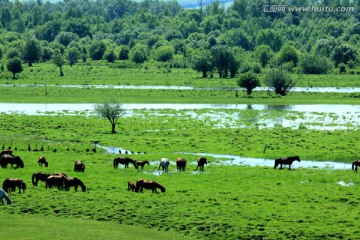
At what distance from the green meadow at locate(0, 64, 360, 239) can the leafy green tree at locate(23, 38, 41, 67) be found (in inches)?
4060

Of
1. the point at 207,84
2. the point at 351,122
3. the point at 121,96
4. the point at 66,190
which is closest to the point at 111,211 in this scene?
the point at 66,190

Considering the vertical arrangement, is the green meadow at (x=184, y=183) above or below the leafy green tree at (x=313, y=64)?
below

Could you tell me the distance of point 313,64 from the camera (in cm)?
16950

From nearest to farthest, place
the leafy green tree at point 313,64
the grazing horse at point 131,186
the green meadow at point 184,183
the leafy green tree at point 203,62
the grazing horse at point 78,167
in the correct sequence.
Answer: the green meadow at point 184,183 → the grazing horse at point 131,186 → the grazing horse at point 78,167 → the leafy green tree at point 203,62 → the leafy green tree at point 313,64

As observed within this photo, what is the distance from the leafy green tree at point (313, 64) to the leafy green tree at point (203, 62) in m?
28.4

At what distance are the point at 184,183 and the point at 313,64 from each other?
13076cm

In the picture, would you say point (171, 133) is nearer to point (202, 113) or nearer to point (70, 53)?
point (202, 113)

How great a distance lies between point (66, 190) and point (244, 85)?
7570 cm

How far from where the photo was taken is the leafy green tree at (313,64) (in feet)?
557

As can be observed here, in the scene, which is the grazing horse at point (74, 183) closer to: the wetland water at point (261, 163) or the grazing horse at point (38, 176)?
the grazing horse at point (38, 176)

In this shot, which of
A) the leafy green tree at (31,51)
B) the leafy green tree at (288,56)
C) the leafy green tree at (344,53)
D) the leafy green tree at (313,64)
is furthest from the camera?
the leafy green tree at (288,56)

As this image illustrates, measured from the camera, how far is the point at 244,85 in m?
114

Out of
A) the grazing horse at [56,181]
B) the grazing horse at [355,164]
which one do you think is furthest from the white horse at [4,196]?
the grazing horse at [355,164]

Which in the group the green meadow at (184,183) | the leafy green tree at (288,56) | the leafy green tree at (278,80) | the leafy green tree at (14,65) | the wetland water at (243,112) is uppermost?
the leafy green tree at (288,56)
